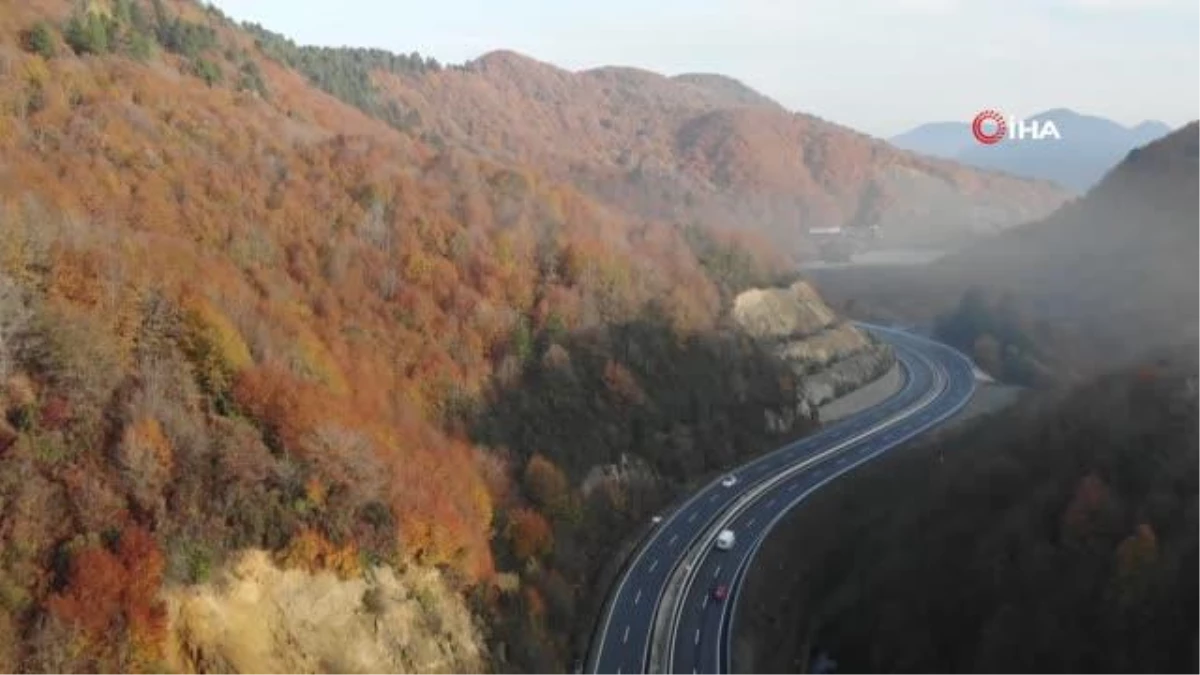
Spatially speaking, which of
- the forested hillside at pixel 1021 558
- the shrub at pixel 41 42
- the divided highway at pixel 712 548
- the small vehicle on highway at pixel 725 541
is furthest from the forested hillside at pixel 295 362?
the forested hillside at pixel 1021 558

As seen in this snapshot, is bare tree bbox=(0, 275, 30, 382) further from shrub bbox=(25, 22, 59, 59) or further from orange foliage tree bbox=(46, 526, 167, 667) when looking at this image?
shrub bbox=(25, 22, 59, 59)

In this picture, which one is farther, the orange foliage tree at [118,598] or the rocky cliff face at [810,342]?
the rocky cliff face at [810,342]

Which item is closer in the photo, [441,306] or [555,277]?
[441,306]

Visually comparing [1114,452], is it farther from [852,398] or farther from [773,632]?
[852,398]

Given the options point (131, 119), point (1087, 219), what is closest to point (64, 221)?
point (131, 119)

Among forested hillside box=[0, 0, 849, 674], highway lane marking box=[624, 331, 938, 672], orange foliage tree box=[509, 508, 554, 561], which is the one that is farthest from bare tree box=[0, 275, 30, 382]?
highway lane marking box=[624, 331, 938, 672]

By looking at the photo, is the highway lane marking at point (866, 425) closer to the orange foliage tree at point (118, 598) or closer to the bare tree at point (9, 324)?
the orange foliage tree at point (118, 598)
